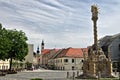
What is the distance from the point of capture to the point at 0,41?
61.1 metres

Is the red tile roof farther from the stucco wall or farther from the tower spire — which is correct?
the tower spire

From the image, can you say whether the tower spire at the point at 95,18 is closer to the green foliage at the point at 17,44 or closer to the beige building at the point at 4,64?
the green foliage at the point at 17,44

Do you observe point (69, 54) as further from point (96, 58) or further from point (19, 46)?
point (96, 58)

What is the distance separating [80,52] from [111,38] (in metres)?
27.8

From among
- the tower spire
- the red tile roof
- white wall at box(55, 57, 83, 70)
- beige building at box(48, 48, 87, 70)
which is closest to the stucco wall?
beige building at box(48, 48, 87, 70)

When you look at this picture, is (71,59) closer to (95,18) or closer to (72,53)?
(72,53)

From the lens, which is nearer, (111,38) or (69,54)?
(111,38)

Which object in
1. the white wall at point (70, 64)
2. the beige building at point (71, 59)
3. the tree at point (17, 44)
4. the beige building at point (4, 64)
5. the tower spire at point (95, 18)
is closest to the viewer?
the tower spire at point (95, 18)

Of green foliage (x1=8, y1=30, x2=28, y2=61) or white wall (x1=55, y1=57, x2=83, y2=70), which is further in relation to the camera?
white wall (x1=55, y1=57, x2=83, y2=70)

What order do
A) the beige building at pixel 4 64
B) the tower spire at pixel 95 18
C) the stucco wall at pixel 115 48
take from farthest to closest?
the stucco wall at pixel 115 48
the beige building at pixel 4 64
the tower spire at pixel 95 18

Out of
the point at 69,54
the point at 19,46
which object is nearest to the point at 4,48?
the point at 19,46

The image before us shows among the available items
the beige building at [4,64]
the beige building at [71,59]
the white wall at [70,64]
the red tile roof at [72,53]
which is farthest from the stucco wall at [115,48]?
the beige building at [4,64]

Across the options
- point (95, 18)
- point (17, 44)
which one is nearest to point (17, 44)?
point (17, 44)

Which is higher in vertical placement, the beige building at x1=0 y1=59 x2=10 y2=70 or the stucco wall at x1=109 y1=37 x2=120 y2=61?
the stucco wall at x1=109 y1=37 x2=120 y2=61
